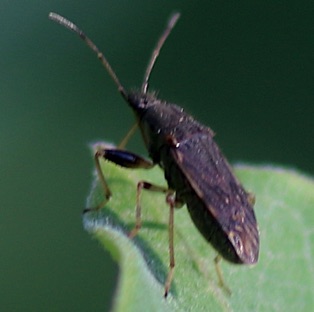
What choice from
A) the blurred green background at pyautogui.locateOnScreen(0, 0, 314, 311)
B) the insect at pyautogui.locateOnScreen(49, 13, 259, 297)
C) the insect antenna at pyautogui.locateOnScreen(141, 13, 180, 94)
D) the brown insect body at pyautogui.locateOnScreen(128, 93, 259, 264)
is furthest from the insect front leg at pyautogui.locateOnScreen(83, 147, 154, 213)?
the blurred green background at pyautogui.locateOnScreen(0, 0, 314, 311)

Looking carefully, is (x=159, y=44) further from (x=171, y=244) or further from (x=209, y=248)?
(x=171, y=244)

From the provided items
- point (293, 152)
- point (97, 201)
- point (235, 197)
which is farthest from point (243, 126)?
point (97, 201)

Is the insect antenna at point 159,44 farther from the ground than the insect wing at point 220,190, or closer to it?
farther from the ground

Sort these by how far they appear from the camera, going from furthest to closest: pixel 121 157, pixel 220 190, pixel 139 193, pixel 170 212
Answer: pixel 121 157 → pixel 220 190 → pixel 170 212 → pixel 139 193

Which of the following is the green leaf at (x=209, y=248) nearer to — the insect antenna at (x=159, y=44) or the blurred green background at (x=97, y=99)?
the insect antenna at (x=159, y=44)

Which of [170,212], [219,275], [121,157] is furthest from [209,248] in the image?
[121,157]

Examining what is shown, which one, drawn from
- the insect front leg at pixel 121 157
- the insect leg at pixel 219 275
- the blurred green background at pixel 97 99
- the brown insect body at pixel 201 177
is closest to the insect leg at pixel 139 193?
the brown insect body at pixel 201 177
